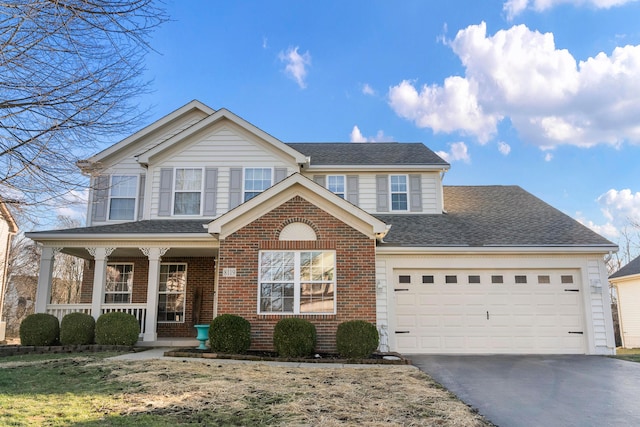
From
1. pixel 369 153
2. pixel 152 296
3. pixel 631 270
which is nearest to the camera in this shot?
pixel 152 296

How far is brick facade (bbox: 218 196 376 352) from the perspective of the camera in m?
11.2

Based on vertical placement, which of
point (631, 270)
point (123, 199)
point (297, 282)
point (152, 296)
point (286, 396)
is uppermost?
point (123, 199)

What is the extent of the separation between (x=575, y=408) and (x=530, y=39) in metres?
12.8

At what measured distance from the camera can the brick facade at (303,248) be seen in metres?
11.2

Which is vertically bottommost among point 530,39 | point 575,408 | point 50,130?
point 575,408

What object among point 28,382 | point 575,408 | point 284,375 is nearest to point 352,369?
point 284,375

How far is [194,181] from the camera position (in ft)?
48.4

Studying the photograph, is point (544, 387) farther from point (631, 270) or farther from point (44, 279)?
point (631, 270)

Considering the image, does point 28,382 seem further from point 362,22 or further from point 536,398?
point 362,22

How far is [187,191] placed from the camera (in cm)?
1466

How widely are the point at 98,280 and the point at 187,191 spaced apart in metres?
3.79

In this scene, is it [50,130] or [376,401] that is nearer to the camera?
[50,130]

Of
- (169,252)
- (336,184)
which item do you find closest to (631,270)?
(336,184)

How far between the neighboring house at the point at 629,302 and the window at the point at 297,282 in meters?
17.7
